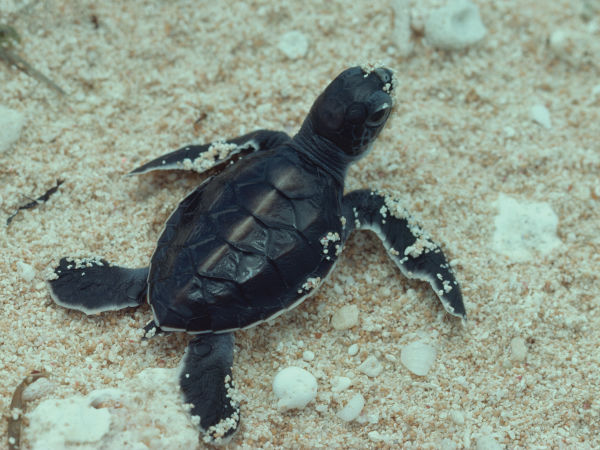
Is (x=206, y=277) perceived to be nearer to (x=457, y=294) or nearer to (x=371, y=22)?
(x=457, y=294)

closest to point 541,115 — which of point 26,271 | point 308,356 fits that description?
point 308,356

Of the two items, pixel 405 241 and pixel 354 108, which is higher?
pixel 354 108

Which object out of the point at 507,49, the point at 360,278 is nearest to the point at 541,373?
the point at 360,278

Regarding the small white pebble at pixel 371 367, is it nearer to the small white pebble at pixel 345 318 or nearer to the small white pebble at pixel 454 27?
the small white pebble at pixel 345 318

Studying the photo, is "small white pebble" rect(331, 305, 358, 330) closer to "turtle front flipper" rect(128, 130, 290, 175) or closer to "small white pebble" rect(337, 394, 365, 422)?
"small white pebble" rect(337, 394, 365, 422)

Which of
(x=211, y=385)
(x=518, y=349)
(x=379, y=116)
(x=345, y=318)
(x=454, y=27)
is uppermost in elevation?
(x=379, y=116)

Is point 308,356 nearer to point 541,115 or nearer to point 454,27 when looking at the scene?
point 541,115

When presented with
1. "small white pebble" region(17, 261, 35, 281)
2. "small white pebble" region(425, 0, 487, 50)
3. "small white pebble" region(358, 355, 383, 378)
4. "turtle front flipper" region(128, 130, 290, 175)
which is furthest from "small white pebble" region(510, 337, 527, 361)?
"small white pebble" region(17, 261, 35, 281)
